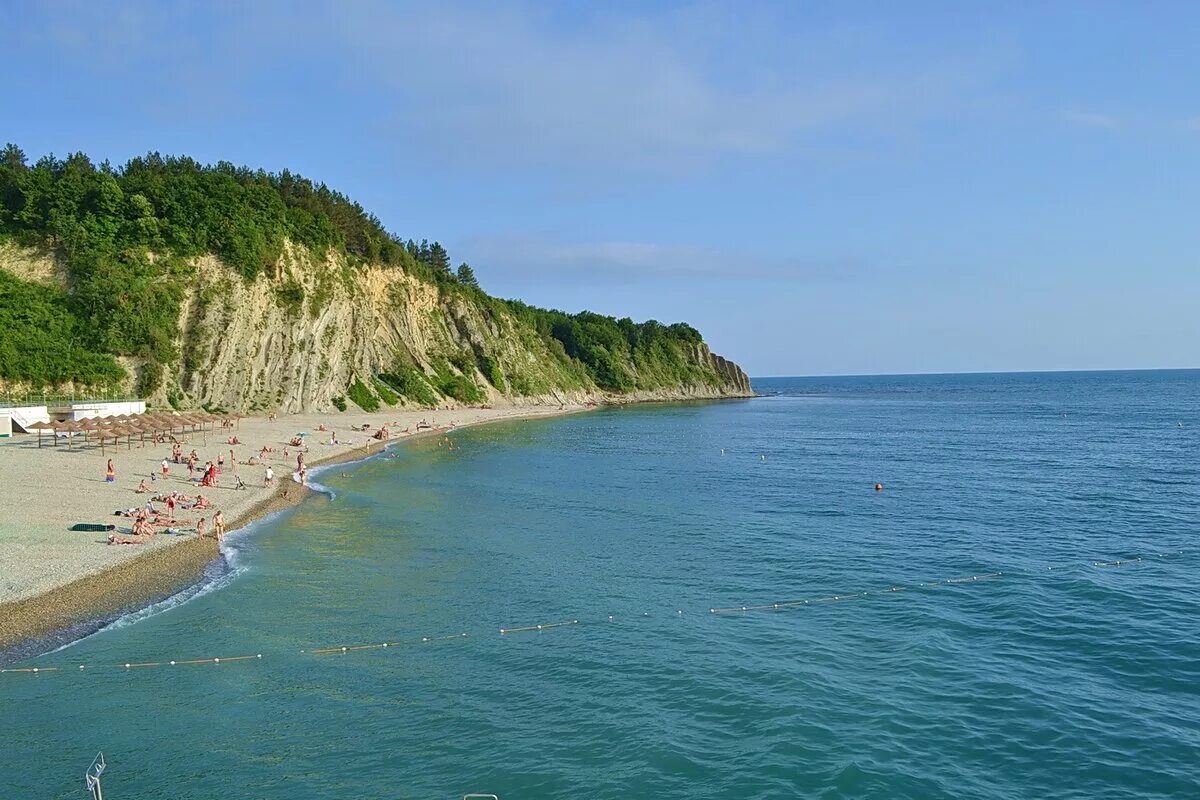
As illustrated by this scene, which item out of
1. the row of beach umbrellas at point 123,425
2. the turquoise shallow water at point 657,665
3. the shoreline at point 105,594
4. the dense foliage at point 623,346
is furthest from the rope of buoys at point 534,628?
the dense foliage at point 623,346

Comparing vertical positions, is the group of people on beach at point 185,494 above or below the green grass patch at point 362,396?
below

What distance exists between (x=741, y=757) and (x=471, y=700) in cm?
553

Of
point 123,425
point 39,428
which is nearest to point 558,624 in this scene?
point 123,425

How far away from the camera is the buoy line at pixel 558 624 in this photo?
17359 millimetres

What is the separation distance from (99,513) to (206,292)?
49.6m

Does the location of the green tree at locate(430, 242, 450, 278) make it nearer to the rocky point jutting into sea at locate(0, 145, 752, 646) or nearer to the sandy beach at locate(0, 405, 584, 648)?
the rocky point jutting into sea at locate(0, 145, 752, 646)

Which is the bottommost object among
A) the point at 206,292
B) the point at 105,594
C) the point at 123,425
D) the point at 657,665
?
the point at 657,665

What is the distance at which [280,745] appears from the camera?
14.2 metres

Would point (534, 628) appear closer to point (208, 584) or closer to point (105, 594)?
point (208, 584)

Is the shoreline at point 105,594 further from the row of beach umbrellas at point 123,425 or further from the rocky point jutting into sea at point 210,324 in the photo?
the row of beach umbrellas at point 123,425

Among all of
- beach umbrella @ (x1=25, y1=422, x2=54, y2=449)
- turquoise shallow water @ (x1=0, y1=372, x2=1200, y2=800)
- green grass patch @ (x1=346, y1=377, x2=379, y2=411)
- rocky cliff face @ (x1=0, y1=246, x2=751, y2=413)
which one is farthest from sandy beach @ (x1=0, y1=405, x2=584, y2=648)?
green grass patch @ (x1=346, y1=377, x2=379, y2=411)

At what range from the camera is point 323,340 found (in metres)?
83.5

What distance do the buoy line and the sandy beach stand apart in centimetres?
312

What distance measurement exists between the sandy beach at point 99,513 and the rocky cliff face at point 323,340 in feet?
43.4
